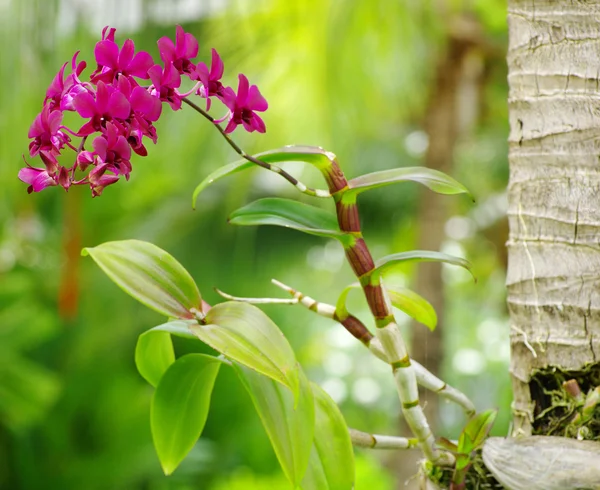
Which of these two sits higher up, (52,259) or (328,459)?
(328,459)

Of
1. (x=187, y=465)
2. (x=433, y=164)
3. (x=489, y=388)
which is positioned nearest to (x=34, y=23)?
(x=433, y=164)

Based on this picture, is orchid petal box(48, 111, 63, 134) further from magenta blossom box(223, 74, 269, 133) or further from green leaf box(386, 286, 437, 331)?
green leaf box(386, 286, 437, 331)

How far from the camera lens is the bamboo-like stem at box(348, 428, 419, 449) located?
46 centimetres

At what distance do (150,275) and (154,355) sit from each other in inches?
3.7

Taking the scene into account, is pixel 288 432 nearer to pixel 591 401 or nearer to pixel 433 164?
pixel 591 401

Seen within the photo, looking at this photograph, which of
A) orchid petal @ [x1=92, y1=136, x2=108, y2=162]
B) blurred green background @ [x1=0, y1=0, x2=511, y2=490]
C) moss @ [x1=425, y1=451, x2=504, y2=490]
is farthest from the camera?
blurred green background @ [x1=0, y1=0, x2=511, y2=490]

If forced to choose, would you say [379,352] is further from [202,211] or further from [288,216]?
[202,211]

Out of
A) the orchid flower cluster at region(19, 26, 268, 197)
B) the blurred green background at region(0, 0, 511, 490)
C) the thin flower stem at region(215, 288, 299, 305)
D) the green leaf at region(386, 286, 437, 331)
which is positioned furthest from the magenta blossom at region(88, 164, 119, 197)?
the blurred green background at region(0, 0, 511, 490)

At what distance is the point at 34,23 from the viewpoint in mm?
1372

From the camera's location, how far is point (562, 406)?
0.46 m

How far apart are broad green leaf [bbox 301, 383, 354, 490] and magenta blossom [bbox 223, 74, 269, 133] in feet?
0.57

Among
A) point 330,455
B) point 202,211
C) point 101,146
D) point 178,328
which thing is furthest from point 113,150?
point 202,211

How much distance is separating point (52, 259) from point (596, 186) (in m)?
2.05

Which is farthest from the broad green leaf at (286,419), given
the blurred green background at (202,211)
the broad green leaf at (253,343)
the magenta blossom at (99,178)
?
the blurred green background at (202,211)
